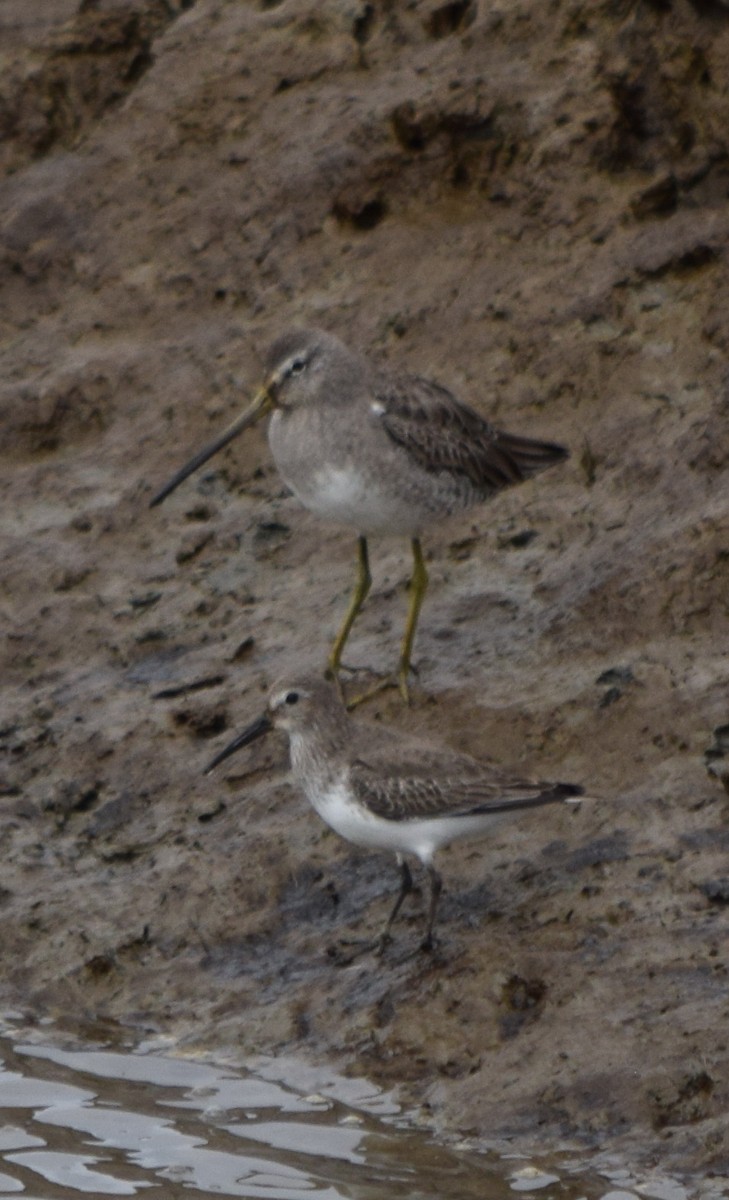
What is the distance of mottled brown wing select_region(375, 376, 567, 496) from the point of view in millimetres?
8812

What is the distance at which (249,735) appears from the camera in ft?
26.2

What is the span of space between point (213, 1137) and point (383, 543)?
12.2 feet

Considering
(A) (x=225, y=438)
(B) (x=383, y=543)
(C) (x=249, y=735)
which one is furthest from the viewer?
(B) (x=383, y=543)

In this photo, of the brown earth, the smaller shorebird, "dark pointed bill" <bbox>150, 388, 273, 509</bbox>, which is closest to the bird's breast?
"dark pointed bill" <bbox>150, 388, 273, 509</bbox>

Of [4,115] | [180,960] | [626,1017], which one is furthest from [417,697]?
[4,115]

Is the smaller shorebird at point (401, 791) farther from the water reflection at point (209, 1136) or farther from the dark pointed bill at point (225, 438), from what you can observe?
the dark pointed bill at point (225, 438)

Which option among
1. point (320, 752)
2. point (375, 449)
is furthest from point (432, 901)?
point (375, 449)

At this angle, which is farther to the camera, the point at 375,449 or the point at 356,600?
the point at 356,600

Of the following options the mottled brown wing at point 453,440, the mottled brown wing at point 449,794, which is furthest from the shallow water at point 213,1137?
the mottled brown wing at point 453,440

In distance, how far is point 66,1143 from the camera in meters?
6.57

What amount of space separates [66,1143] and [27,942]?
4.05 ft

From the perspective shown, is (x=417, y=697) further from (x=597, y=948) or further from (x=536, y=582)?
(x=597, y=948)

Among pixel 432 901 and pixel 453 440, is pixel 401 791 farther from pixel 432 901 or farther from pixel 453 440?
pixel 453 440

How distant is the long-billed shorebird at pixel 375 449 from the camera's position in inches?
342
